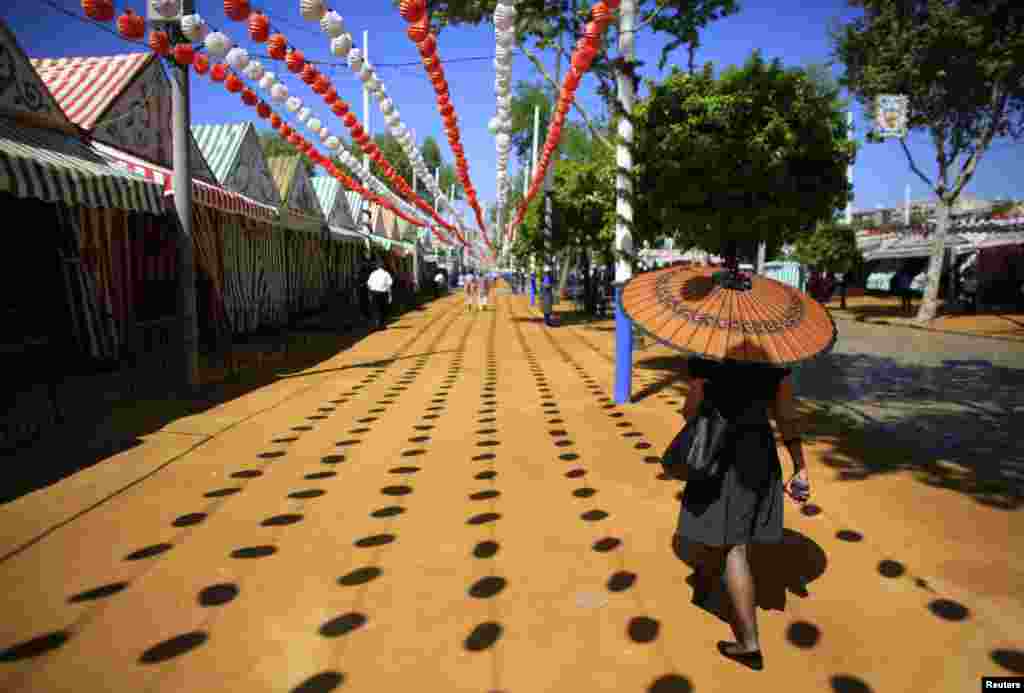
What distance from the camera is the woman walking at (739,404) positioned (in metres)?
2.47

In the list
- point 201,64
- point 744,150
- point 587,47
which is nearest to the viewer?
point 587,47

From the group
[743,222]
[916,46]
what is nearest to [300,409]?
[743,222]

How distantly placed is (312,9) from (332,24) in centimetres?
26

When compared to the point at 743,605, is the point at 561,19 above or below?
above

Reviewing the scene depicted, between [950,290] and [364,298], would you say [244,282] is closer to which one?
[364,298]

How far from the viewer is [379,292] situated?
1681 centimetres

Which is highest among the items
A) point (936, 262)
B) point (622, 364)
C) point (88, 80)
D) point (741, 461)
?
point (88, 80)

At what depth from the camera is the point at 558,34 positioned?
11.0 metres

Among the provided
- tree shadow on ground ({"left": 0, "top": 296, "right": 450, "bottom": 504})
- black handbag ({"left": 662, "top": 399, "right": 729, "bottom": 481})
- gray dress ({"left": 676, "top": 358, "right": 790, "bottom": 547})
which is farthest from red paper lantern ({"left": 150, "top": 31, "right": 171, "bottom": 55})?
black handbag ({"left": 662, "top": 399, "right": 729, "bottom": 481})

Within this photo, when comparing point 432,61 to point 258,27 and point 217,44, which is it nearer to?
point 258,27

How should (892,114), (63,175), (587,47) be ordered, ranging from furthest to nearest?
(892,114)
(587,47)
(63,175)

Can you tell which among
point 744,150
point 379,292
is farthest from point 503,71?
point 379,292

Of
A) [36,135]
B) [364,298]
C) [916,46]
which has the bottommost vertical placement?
[364,298]

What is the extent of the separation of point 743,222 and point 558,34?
17.7ft
